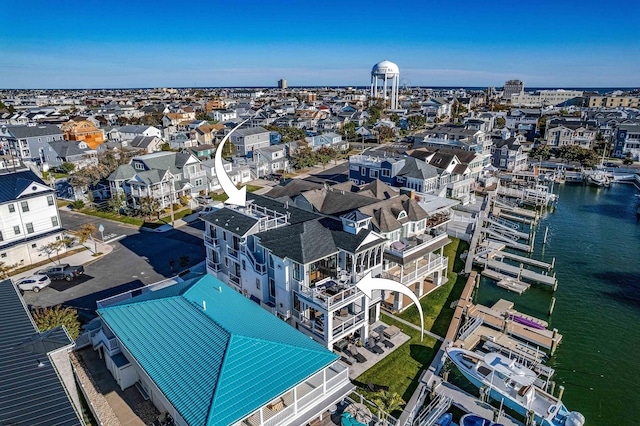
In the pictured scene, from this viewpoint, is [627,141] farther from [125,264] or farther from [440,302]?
[125,264]

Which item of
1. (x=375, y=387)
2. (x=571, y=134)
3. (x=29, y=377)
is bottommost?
(x=375, y=387)

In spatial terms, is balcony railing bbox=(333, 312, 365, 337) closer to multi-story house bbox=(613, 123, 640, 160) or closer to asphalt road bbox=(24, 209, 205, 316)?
asphalt road bbox=(24, 209, 205, 316)

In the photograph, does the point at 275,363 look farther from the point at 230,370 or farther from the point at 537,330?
the point at 537,330

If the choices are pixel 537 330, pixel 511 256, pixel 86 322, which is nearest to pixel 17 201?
pixel 86 322

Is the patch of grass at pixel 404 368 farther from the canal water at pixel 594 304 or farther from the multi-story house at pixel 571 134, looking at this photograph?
the multi-story house at pixel 571 134

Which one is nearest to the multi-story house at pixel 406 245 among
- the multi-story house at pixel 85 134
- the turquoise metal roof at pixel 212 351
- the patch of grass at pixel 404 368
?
the patch of grass at pixel 404 368

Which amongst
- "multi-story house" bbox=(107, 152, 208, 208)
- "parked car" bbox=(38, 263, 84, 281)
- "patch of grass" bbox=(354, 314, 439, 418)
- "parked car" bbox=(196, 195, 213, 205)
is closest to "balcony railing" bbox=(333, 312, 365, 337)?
"patch of grass" bbox=(354, 314, 439, 418)

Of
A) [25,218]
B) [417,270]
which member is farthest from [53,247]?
[417,270]
